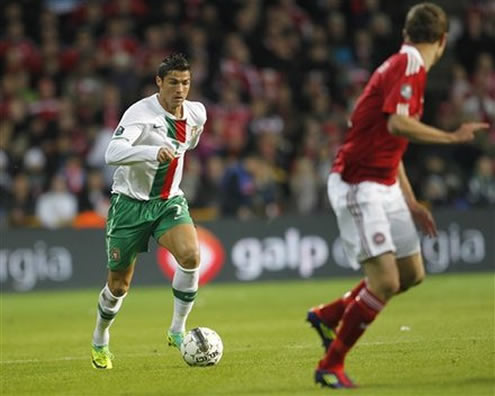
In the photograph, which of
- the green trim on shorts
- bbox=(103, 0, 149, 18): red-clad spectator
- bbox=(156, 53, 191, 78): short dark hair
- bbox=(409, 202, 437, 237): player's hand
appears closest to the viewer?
bbox=(409, 202, 437, 237): player's hand

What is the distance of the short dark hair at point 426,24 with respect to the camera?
7930 mm

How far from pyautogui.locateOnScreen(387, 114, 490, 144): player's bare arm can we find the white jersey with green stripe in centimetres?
245

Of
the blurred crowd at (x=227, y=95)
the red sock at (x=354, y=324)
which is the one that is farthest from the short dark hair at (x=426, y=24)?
the blurred crowd at (x=227, y=95)

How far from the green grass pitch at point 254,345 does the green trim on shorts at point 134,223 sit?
89cm

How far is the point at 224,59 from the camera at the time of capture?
2130cm

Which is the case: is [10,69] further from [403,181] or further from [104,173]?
[403,181]

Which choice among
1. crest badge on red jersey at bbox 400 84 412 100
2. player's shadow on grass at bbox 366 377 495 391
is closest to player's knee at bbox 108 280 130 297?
player's shadow on grass at bbox 366 377 495 391

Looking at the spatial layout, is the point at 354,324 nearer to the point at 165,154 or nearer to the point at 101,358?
the point at 165,154

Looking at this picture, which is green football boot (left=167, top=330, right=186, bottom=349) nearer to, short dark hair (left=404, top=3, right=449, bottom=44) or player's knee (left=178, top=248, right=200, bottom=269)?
player's knee (left=178, top=248, right=200, bottom=269)

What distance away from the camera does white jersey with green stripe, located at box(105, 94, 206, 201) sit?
31.9 ft

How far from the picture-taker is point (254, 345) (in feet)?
36.3

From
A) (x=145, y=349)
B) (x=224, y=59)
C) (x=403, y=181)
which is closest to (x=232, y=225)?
(x=224, y=59)

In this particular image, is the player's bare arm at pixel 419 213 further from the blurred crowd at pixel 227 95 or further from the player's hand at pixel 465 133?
the blurred crowd at pixel 227 95

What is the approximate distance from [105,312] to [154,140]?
1.42 m
